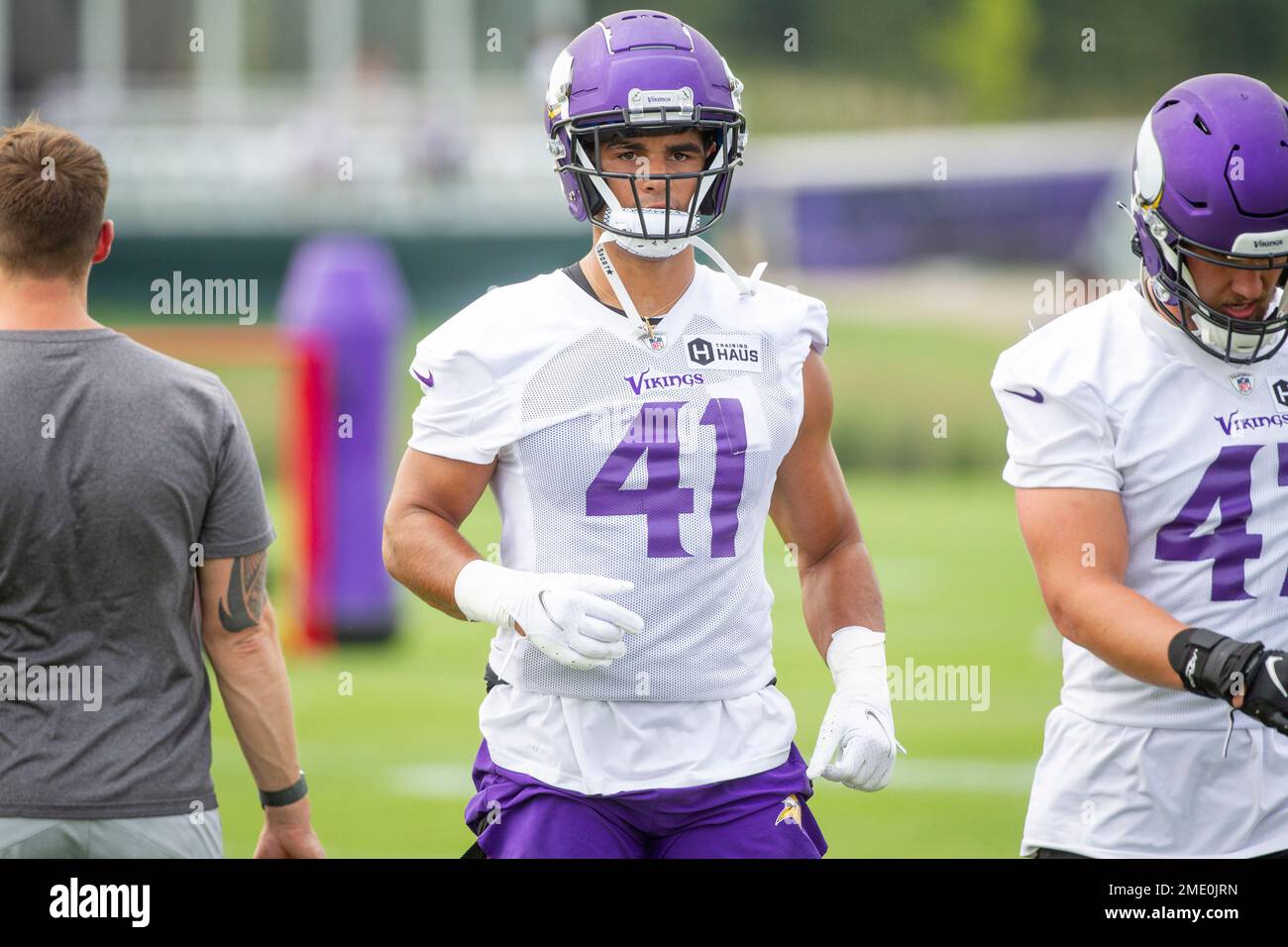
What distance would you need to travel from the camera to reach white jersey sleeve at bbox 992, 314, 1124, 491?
3.49 m

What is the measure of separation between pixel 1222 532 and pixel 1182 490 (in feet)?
0.36

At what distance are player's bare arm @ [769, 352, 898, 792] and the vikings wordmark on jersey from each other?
0.16m

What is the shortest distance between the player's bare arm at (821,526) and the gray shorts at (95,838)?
129 centimetres

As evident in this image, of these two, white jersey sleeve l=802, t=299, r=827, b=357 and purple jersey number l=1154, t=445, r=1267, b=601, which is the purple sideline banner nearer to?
white jersey sleeve l=802, t=299, r=827, b=357

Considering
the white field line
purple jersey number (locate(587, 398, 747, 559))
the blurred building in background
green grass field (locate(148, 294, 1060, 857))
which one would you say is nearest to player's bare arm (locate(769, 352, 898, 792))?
purple jersey number (locate(587, 398, 747, 559))

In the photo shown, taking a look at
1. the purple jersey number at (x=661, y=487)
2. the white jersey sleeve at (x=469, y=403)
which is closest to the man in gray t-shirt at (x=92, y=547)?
the white jersey sleeve at (x=469, y=403)

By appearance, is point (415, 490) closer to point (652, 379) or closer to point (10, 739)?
point (652, 379)

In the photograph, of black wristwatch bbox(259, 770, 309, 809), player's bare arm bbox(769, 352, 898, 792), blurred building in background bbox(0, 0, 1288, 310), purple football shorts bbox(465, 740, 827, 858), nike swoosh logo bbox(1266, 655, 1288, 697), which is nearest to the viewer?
nike swoosh logo bbox(1266, 655, 1288, 697)

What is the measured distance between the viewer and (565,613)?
3.33m

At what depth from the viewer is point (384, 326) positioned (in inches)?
412

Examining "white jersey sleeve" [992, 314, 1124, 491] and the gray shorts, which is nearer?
the gray shorts

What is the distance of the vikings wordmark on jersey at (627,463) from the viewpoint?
3.54 meters
